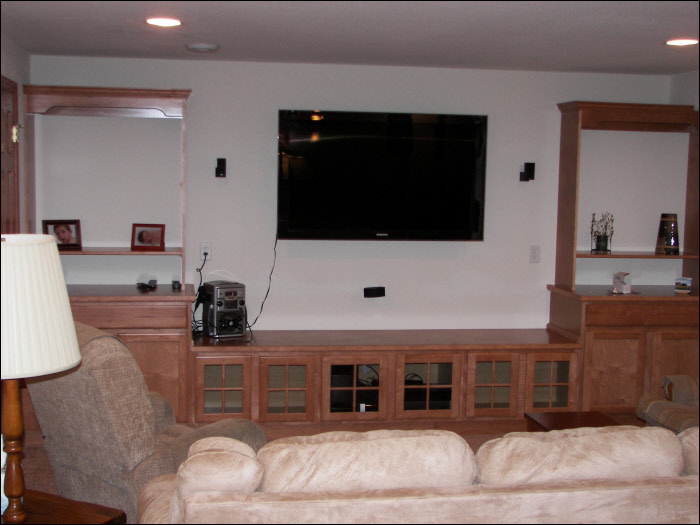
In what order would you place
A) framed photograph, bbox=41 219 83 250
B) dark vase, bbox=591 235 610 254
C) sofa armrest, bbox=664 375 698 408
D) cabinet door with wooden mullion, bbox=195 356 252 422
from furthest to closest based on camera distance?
1. dark vase, bbox=591 235 610 254
2. framed photograph, bbox=41 219 83 250
3. cabinet door with wooden mullion, bbox=195 356 252 422
4. sofa armrest, bbox=664 375 698 408

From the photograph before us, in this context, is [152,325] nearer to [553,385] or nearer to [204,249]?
[204,249]

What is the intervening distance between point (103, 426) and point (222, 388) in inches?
76.2

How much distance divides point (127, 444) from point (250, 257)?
2396 mm

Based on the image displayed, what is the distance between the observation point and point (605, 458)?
6.61 feet

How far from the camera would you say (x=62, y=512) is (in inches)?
83.1

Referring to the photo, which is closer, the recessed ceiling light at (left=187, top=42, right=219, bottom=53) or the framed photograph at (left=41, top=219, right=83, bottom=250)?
the recessed ceiling light at (left=187, top=42, right=219, bottom=53)

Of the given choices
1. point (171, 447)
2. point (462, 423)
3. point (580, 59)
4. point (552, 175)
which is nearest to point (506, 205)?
point (552, 175)

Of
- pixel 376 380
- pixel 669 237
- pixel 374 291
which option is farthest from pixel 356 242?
pixel 669 237

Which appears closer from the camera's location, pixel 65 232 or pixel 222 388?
pixel 222 388

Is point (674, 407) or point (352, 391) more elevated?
point (674, 407)

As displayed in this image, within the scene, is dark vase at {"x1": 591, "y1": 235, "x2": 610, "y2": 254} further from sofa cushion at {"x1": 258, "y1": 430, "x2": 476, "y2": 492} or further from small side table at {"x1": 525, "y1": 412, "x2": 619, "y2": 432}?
sofa cushion at {"x1": 258, "y1": 430, "x2": 476, "y2": 492}

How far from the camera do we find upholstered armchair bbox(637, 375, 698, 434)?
312 cm

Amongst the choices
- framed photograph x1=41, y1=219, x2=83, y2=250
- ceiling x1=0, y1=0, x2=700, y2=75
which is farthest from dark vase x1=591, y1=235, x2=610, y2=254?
framed photograph x1=41, y1=219, x2=83, y2=250

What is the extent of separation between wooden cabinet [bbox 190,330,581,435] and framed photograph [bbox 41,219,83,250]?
995mm
